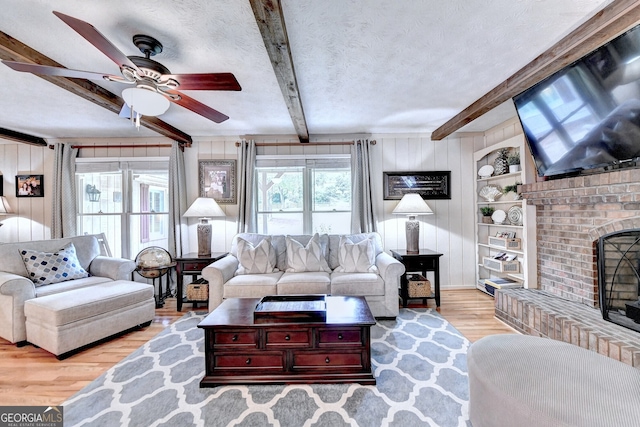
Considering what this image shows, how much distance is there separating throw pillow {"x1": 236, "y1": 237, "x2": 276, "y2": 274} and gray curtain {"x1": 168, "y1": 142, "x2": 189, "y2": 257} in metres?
1.22

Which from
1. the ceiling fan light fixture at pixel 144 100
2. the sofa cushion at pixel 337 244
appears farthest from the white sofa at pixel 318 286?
the ceiling fan light fixture at pixel 144 100

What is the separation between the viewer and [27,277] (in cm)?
266

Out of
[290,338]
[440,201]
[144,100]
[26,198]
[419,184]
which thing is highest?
[144,100]

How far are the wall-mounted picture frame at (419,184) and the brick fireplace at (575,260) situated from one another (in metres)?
1.18

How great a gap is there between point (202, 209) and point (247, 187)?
2.31ft

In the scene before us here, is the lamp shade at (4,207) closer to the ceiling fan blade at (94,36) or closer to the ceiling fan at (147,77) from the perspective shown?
the ceiling fan at (147,77)

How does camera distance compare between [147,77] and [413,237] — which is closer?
[147,77]

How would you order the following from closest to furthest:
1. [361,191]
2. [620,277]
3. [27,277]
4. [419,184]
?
[620,277]
[27,277]
[361,191]
[419,184]

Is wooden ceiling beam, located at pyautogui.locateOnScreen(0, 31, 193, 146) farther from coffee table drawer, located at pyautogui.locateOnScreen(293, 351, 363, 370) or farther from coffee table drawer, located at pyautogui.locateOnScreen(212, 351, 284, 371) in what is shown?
coffee table drawer, located at pyautogui.locateOnScreen(293, 351, 363, 370)

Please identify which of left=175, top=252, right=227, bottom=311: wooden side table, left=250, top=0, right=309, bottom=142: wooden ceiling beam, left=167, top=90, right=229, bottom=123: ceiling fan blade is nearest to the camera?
left=250, top=0, right=309, bottom=142: wooden ceiling beam

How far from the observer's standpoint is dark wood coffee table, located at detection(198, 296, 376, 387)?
6.07 feet

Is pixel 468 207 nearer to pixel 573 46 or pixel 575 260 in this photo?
pixel 575 260

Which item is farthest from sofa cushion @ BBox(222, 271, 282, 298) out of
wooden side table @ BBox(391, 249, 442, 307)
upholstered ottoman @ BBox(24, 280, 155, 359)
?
wooden side table @ BBox(391, 249, 442, 307)

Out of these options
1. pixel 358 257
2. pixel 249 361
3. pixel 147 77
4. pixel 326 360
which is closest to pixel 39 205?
pixel 147 77
